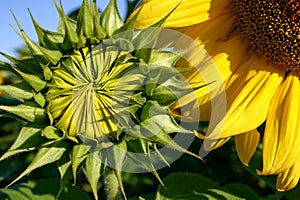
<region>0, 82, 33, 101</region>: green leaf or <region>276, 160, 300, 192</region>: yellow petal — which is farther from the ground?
<region>0, 82, 33, 101</region>: green leaf

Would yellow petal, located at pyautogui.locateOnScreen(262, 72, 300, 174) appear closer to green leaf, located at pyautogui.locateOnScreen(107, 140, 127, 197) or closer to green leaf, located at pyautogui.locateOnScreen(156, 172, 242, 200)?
green leaf, located at pyautogui.locateOnScreen(156, 172, 242, 200)

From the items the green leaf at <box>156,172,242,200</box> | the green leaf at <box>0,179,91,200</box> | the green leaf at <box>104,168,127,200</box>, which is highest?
the green leaf at <box>104,168,127,200</box>

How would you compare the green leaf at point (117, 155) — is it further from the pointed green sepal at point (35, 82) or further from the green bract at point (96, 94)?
the pointed green sepal at point (35, 82)

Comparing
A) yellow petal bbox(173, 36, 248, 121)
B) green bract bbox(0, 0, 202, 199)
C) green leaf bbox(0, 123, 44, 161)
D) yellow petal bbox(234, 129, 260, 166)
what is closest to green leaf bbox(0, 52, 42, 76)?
green bract bbox(0, 0, 202, 199)

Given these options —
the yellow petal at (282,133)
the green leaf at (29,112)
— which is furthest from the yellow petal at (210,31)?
the green leaf at (29,112)

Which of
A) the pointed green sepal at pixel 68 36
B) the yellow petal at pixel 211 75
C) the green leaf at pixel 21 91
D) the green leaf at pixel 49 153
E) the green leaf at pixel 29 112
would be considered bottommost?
the yellow petal at pixel 211 75

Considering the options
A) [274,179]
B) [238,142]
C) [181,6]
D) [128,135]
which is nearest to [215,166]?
[274,179]
